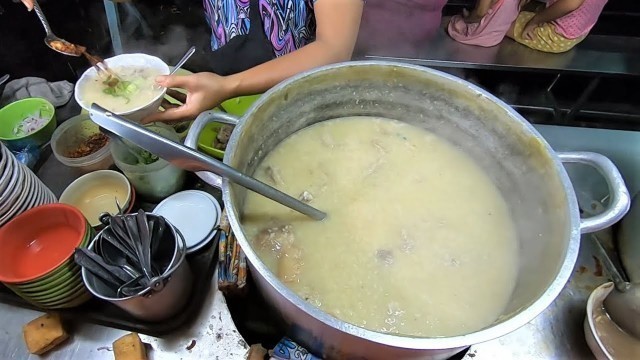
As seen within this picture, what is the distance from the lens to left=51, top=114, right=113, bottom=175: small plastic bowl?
1436 millimetres

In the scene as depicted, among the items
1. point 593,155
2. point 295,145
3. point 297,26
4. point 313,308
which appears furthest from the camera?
point 297,26

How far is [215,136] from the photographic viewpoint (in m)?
1.49

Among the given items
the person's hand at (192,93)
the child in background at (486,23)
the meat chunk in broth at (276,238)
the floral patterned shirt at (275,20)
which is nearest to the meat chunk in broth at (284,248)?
the meat chunk in broth at (276,238)

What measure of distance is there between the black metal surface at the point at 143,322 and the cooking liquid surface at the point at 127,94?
443mm

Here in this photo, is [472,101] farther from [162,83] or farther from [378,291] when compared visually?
[162,83]

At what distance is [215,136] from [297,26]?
54cm

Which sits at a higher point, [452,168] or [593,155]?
[593,155]

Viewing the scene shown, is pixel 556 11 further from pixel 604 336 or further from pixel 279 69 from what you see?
pixel 604 336

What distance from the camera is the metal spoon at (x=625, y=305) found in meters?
1.11

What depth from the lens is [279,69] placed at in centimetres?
142

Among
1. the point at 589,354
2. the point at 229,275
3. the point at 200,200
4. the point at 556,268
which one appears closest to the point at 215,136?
the point at 200,200

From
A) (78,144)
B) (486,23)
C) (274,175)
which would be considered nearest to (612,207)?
(274,175)

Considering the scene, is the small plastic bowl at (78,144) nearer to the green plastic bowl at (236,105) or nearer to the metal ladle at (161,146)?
the green plastic bowl at (236,105)

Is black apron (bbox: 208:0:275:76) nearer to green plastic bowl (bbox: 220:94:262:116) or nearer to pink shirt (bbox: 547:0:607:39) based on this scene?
green plastic bowl (bbox: 220:94:262:116)
